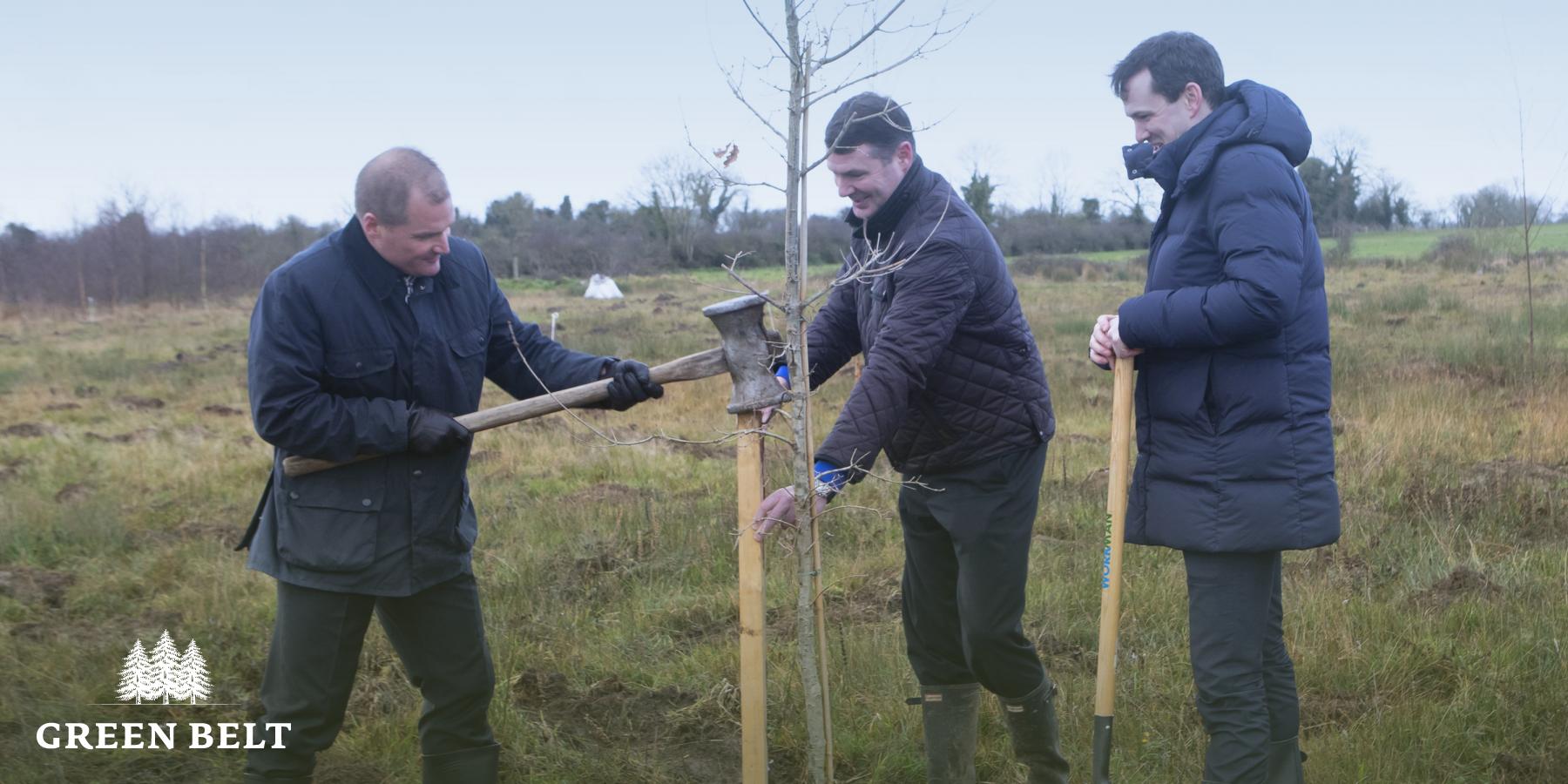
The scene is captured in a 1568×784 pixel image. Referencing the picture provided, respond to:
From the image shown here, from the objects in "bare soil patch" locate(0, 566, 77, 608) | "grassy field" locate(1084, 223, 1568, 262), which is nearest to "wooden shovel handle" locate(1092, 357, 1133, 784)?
Result: "bare soil patch" locate(0, 566, 77, 608)

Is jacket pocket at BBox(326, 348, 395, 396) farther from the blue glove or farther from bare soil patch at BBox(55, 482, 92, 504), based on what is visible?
bare soil patch at BBox(55, 482, 92, 504)

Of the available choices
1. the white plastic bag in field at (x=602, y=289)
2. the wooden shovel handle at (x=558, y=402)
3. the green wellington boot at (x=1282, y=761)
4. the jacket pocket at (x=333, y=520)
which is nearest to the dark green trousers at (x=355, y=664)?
the jacket pocket at (x=333, y=520)

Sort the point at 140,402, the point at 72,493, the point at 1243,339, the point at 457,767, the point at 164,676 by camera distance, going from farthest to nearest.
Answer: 1. the point at 140,402
2. the point at 72,493
3. the point at 164,676
4. the point at 457,767
5. the point at 1243,339

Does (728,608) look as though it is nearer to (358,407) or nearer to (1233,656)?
(358,407)

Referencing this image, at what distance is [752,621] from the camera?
2957 millimetres

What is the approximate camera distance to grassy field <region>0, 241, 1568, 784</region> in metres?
3.89

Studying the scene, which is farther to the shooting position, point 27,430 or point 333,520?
point 27,430

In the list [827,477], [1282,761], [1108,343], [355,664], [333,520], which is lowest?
[1282,761]

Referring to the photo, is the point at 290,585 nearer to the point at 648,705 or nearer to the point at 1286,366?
the point at 648,705

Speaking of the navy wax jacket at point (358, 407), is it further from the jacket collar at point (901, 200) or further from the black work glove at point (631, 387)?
the jacket collar at point (901, 200)

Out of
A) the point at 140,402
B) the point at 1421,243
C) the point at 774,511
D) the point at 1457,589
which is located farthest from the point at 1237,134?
the point at 1421,243

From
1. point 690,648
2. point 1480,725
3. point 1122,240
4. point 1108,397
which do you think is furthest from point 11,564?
point 1122,240

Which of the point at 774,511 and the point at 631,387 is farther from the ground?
the point at 631,387

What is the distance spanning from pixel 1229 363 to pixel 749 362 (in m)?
1.23
